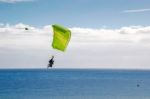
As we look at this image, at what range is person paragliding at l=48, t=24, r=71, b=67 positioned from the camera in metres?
23.7

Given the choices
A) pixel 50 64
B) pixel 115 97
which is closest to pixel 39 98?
pixel 115 97

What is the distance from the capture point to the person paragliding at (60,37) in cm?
2373

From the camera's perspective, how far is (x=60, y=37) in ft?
78.3

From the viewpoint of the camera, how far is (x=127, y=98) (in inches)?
4149

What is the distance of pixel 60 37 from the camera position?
939 inches

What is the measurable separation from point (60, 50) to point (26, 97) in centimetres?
8614

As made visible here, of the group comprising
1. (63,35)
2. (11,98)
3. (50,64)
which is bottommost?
(11,98)

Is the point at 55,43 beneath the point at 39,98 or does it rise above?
above

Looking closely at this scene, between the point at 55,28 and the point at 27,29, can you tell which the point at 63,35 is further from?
the point at 27,29

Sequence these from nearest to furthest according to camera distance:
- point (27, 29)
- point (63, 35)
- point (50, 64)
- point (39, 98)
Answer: point (27, 29) → point (63, 35) → point (50, 64) → point (39, 98)

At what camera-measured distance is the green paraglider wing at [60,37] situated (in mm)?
23734

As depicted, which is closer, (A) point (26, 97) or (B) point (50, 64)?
(B) point (50, 64)

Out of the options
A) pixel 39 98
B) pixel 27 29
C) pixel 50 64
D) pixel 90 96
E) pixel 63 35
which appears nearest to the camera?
pixel 27 29

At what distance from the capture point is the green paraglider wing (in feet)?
77.9
